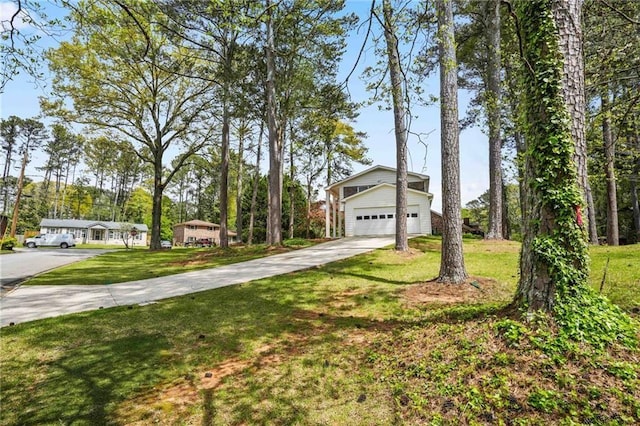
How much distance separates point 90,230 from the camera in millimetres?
43812

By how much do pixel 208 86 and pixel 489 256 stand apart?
18.9 m

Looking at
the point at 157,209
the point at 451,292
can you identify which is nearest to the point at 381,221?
the point at 451,292

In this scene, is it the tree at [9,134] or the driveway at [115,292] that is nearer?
the driveway at [115,292]

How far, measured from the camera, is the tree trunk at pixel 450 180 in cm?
626

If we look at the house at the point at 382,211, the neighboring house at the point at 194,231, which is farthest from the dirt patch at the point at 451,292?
the neighboring house at the point at 194,231

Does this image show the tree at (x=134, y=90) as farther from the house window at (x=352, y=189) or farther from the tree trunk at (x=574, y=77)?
the tree trunk at (x=574, y=77)

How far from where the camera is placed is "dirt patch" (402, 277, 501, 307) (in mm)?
5277

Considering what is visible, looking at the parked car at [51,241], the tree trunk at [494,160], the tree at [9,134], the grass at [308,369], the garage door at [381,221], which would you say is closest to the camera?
the grass at [308,369]

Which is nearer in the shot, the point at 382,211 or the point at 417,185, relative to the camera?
the point at 382,211

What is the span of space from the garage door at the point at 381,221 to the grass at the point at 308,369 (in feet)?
49.2

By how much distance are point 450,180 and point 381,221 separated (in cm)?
1416

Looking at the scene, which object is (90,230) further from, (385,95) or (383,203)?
(385,95)

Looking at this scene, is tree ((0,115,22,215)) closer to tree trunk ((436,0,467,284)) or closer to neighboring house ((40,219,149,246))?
neighboring house ((40,219,149,246))

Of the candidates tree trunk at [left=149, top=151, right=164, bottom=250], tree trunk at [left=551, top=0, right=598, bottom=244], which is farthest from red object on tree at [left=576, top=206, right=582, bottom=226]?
tree trunk at [left=149, top=151, right=164, bottom=250]
